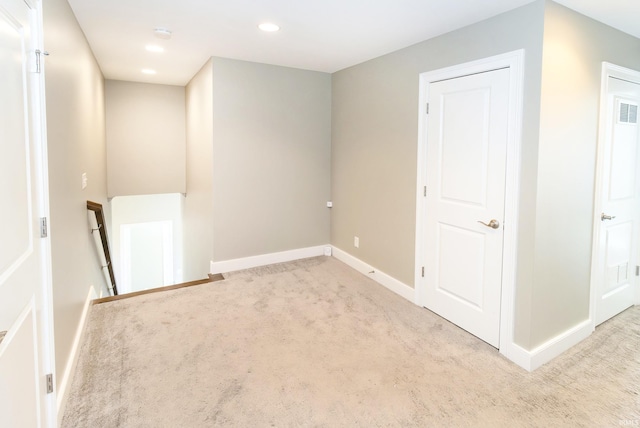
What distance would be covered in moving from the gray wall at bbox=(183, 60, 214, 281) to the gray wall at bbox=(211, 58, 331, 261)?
15 centimetres

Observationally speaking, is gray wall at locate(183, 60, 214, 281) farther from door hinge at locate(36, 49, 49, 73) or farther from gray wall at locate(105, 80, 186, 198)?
door hinge at locate(36, 49, 49, 73)

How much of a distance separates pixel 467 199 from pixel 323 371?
5.52ft

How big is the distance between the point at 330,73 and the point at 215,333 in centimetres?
338

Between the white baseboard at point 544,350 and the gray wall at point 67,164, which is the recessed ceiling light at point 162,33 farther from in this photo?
the white baseboard at point 544,350

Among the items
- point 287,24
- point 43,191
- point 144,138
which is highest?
point 287,24

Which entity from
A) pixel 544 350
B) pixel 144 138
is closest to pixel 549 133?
pixel 544 350

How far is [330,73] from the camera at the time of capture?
4.67 m

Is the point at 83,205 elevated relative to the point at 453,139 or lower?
lower

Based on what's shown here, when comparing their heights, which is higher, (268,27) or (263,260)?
(268,27)

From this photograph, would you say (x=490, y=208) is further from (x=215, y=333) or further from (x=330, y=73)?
(x=330, y=73)

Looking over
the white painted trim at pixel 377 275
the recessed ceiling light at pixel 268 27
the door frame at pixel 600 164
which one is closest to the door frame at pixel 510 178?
the door frame at pixel 600 164

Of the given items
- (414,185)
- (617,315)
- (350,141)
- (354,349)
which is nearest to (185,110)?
(350,141)

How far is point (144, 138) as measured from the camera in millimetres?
5633

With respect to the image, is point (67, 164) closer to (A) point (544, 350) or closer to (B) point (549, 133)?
(B) point (549, 133)
